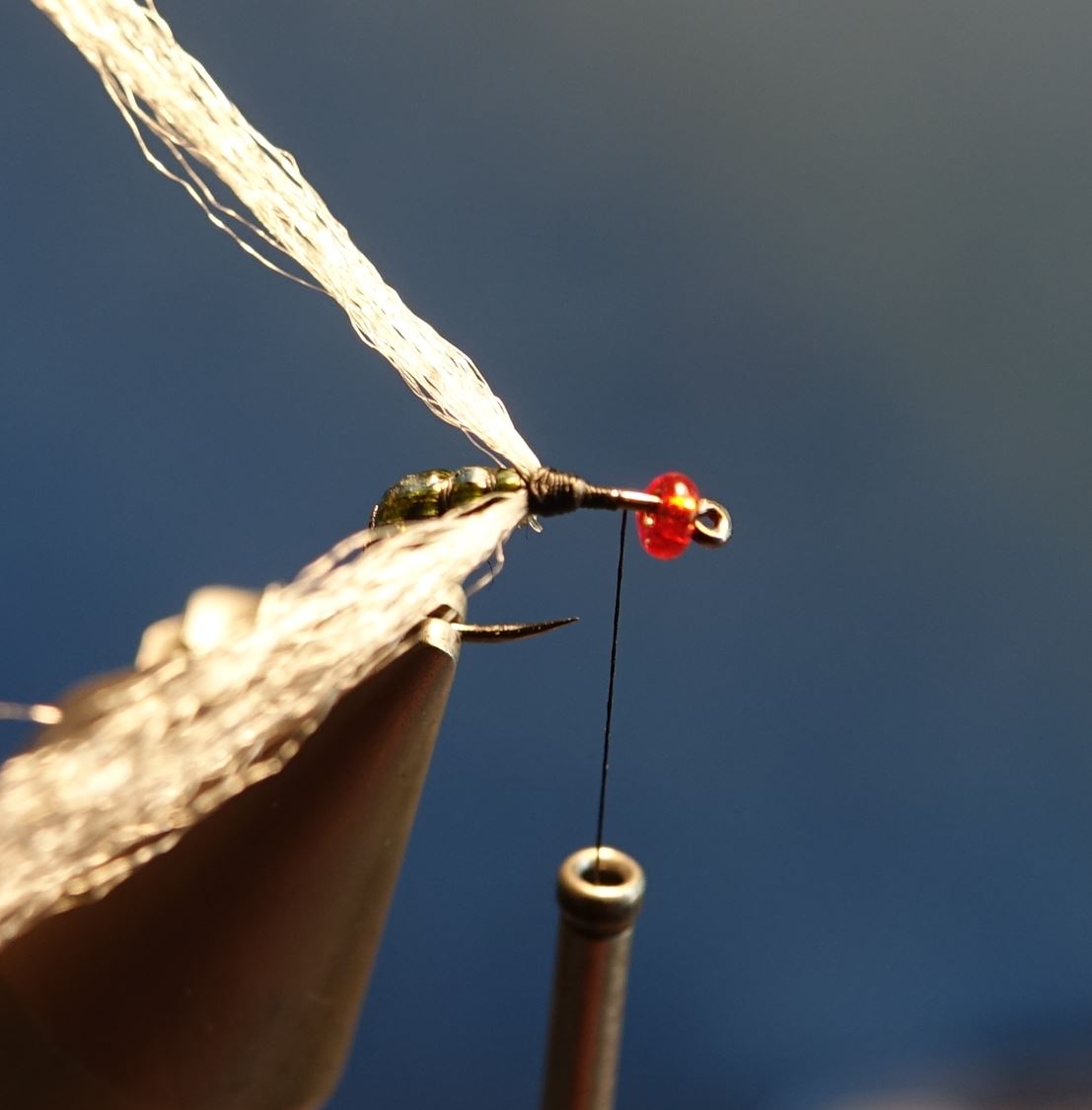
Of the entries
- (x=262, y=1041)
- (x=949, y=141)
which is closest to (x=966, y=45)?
(x=949, y=141)

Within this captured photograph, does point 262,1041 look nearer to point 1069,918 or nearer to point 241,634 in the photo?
point 241,634


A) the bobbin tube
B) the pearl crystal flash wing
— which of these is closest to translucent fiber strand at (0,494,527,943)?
the pearl crystal flash wing

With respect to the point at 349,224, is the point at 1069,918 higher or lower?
lower

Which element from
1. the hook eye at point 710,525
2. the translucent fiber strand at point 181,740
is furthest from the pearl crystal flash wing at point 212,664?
the hook eye at point 710,525

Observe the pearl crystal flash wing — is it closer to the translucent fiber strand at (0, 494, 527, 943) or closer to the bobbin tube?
the translucent fiber strand at (0, 494, 527, 943)

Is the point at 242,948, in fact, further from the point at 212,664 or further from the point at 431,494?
the point at 431,494

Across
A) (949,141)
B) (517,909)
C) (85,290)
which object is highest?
(949,141)
